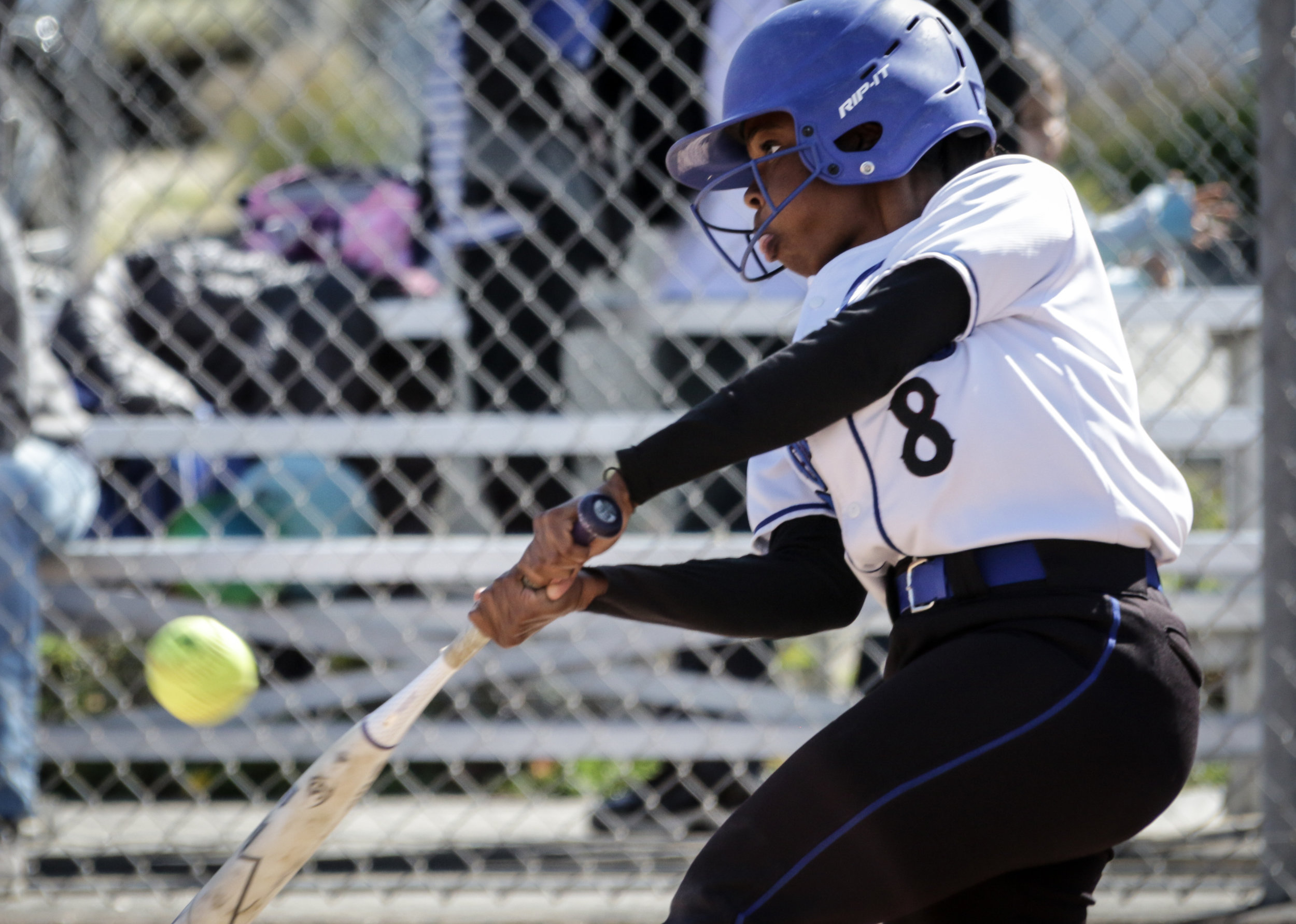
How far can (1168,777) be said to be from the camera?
4.66ft

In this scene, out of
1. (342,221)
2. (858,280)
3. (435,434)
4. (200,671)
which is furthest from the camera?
(342,221)

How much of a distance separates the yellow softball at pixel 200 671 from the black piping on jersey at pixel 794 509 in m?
1.59

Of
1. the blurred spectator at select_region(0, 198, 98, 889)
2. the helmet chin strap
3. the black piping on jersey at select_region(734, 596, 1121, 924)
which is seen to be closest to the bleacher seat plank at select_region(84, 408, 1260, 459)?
A: the blurred spectator at select_region(0, 198, 98, 889)

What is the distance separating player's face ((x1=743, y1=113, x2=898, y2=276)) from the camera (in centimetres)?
169

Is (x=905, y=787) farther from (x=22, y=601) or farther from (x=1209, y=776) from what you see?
(x=1209, y=776)

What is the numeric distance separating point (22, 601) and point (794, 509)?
2112mm

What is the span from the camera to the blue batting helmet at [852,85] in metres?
1.62

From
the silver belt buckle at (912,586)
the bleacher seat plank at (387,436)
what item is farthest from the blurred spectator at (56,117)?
the silver belt buckle at (912,586)

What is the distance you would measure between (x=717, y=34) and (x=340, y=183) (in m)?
1.89

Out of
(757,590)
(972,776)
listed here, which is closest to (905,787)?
(972,776)

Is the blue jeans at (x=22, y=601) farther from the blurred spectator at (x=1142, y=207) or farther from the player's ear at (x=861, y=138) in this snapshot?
the blurred spectator at (x=1142, y=207)

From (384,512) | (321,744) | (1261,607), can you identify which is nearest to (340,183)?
(384,512)

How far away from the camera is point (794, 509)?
1770 mm

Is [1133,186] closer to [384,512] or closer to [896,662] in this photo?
[384,512]
